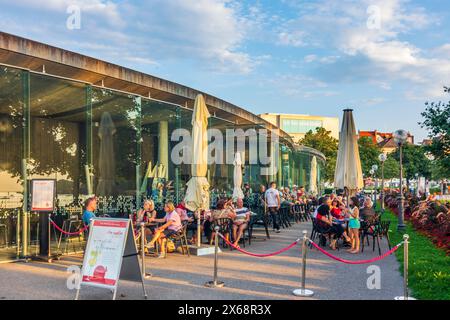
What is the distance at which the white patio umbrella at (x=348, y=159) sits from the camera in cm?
1433

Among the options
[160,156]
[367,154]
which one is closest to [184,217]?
[160,156]

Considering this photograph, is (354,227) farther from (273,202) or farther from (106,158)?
(106,158)

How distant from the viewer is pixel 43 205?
A: 9812 mm

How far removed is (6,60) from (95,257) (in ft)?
17.9

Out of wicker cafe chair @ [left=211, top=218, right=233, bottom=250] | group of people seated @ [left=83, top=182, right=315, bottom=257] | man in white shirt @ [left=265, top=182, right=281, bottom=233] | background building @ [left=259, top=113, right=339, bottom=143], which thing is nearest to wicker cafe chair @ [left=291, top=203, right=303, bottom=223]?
man in white shirt @ [left=265, top=182, right=281, bottom=233]

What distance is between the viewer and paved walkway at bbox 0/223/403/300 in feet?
21.6

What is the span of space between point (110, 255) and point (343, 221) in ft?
22.9

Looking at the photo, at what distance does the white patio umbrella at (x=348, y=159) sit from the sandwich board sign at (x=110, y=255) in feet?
30.9

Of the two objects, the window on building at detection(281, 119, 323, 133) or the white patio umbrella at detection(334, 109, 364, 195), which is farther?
the window on building at detection(281, 119, 323, 133)

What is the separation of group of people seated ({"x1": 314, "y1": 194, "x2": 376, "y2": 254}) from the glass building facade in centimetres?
438

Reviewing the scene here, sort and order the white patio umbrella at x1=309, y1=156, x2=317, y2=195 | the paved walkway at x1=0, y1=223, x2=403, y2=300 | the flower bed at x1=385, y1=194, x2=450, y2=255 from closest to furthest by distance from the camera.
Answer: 1. the paved walkway at x1=0, y1=223, x2=403, y2=300
2. the flower bed at x1=385, y1=194, x2=450, y2=255
3. the white patio umbrella at x1=309, y1=156, x2=317, y2=195

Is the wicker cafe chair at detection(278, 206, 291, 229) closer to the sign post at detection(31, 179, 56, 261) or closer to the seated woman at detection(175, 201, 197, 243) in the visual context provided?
the seated woman at detection(175, 201, 197, 243)

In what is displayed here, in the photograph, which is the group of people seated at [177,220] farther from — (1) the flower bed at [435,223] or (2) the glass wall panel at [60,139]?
(1) the flower bed at [435,223]

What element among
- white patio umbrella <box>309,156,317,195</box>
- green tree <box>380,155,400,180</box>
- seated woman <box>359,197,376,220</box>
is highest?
green tree <box>380,155,400,180</box>
